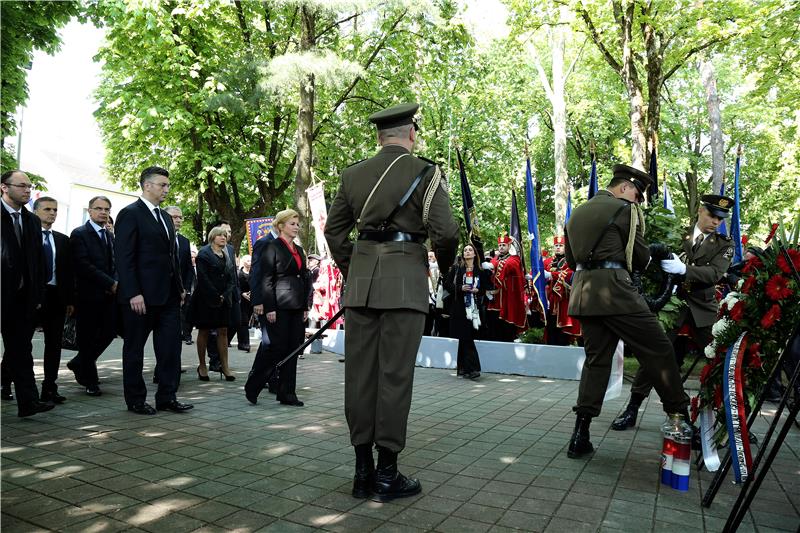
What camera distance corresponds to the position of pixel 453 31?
1655 centimetres

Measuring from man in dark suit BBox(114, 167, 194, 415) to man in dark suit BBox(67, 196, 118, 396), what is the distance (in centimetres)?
113

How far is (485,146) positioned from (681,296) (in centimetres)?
2794

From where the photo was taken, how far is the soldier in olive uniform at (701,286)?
5590 mm

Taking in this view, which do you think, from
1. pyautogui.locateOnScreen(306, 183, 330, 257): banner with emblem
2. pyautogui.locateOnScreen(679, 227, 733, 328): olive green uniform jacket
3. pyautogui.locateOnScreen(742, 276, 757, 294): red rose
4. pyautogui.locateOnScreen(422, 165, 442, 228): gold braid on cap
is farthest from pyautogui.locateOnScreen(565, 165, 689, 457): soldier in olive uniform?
pyautogui.locateOnScreen(306, 183, 330, 257): banner with emblem

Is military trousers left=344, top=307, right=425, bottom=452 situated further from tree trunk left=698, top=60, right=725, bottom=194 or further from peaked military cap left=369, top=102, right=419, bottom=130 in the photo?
tree trunk left=698, top=60, right=725, bottom=194

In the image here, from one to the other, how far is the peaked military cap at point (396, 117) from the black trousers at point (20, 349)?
366 centimetres

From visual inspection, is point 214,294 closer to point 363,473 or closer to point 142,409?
Result: point 142,409

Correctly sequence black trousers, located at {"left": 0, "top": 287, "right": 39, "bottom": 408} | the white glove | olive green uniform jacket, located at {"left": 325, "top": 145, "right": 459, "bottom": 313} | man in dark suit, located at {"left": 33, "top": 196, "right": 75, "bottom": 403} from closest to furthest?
olive green uniform jacket, located at {"left": 325, "top": 145, "right": 459, "bottom": 313} < the white glove < black trousers, located at {"left": 0, "top": 287, "right": 39, "bottom": 408} < man in dark suit, located at {"left": 33, "top": 196, "right": 75, "bottom": 403}

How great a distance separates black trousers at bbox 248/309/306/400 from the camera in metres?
6.64

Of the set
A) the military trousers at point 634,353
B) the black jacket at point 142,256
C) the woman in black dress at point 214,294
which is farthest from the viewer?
the woman in black dress at point 214,294

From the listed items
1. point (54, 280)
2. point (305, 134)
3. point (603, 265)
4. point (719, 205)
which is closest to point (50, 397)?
point (54, 280)

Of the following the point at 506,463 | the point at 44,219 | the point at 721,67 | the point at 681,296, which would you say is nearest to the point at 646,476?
the point at 506,463

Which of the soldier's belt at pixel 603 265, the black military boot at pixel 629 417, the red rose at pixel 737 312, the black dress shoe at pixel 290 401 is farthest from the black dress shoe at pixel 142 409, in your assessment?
the red rose at pixel 737 312

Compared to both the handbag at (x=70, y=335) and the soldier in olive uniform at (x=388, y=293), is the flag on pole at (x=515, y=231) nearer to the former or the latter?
the handbag at (x=70, y=335)
